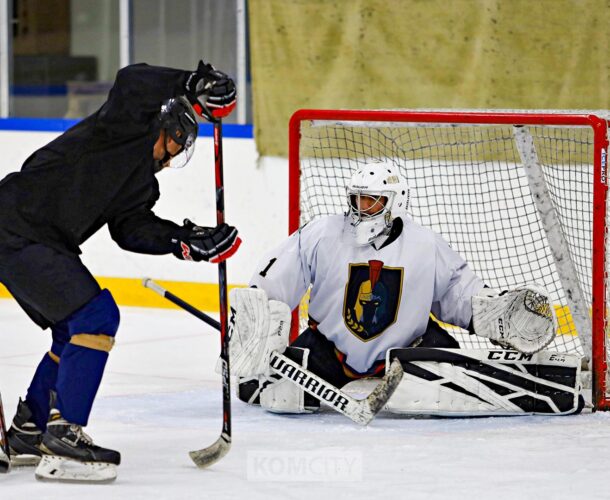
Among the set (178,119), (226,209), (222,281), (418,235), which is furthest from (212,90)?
(226,209)

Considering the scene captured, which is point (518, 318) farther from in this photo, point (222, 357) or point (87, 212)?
point (87, 212)

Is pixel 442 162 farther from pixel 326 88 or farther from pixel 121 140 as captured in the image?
pixel 121 140

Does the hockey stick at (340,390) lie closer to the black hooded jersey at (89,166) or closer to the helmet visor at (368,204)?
the helmet visor at (368,204)

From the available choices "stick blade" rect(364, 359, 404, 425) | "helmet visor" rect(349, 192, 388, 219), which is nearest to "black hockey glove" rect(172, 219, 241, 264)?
"stick blade" rect(364, 359, 404, 425)

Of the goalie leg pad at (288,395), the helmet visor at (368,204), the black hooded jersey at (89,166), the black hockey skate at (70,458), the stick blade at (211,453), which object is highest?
the black hooded jersey at (89,166)

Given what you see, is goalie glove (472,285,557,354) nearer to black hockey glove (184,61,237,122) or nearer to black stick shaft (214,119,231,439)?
black stick shaft (214,119,231,439)

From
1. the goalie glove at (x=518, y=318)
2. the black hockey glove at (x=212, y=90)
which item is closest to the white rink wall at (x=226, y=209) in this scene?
the goalie glove at (x=518, y=318)

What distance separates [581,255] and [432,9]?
164 centimetres

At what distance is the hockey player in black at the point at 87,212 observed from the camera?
11.0 ft

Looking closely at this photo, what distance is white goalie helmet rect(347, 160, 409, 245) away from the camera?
4.43 metres

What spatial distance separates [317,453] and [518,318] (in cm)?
96

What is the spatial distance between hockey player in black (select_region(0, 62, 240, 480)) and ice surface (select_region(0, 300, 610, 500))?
7.3 inches

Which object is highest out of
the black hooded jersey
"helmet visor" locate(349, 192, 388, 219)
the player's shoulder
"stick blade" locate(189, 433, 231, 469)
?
the black hooded jersey

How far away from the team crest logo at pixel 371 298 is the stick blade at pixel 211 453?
98 cm
